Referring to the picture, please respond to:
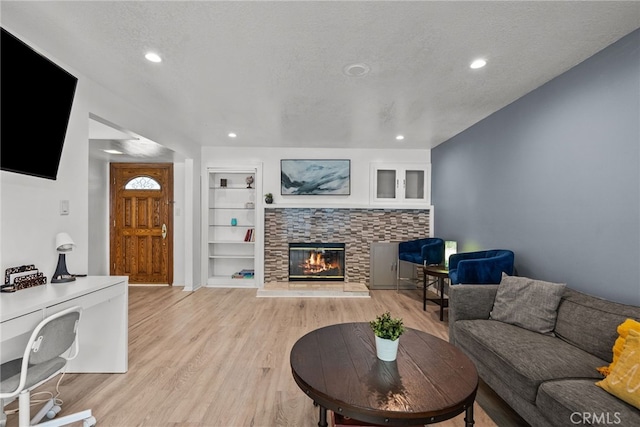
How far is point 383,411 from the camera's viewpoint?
3.76 feet

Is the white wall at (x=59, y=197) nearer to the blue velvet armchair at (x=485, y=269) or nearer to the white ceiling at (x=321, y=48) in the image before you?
the white ceiling at (x=321, y=48)

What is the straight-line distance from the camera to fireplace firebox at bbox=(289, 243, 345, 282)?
5270 mm

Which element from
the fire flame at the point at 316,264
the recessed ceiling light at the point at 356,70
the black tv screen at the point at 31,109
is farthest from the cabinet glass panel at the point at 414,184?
the black tv screen at the point at 31,109

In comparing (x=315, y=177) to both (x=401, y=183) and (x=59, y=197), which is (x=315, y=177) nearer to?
(x=401, y=183)

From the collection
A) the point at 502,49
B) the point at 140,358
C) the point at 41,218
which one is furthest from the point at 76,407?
the point at 502,49

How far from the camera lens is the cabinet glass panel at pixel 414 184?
5.33m

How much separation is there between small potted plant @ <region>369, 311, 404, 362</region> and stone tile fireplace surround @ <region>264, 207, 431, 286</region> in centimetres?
368

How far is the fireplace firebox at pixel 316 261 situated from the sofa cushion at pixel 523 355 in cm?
308

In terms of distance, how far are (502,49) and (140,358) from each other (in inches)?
153

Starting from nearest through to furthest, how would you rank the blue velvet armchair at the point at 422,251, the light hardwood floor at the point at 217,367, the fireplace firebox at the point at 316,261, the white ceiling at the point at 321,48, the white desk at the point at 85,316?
the white desk at the point at 85,316, the white ceiling at the point at 321,48, the light hardwood floor at the point at 217,367, the blue velvet armchair at the point at 422,251, the fireplace firebox at the point at 316,261

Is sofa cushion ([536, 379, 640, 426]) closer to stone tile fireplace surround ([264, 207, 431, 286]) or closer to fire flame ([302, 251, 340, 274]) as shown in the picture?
stone tile fireplace surround ([264, 207, 431, 286])

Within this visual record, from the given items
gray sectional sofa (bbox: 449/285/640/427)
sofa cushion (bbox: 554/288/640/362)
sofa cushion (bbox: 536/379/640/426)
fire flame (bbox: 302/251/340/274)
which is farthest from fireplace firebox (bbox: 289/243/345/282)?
sofa cushion (bbox: 536/379/640/426)

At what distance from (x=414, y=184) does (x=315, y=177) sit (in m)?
1.85

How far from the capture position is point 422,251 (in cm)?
437
